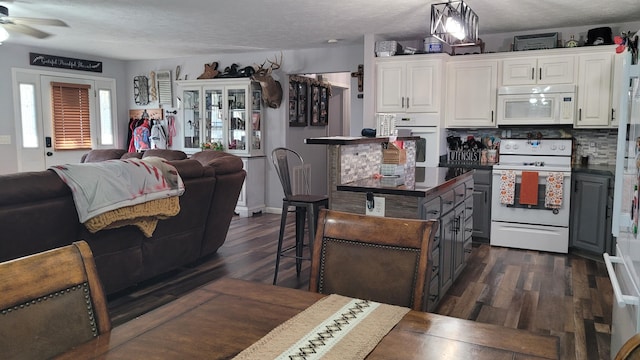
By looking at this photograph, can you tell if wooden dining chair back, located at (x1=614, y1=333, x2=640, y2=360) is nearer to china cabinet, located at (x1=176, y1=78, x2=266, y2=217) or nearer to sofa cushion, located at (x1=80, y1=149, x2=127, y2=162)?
china cabinet, located at (x1=176, y1=78, x2=266, y2=217)

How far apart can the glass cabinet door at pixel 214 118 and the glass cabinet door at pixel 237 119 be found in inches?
5.8

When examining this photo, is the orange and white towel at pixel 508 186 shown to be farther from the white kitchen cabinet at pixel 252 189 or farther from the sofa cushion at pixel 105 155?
the sofa cushion at pixel 105 155

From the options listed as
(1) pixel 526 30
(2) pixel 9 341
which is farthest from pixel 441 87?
(2) pixel 9 341

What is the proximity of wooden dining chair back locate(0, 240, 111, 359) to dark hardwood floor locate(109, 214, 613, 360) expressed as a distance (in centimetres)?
213

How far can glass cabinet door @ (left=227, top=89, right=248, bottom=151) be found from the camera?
725 cm

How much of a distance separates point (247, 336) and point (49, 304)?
50 centimetres

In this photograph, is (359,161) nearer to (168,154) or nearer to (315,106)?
(168,154)

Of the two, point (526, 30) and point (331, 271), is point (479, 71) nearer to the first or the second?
point (526, 30)

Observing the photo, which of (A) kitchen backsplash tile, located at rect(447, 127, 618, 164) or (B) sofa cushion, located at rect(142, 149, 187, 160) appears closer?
(A) kitchen backsplash tile, located at rect(447, 127, 618, 164)

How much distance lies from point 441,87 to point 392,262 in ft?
14.9

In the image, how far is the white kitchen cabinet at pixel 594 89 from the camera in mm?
5160

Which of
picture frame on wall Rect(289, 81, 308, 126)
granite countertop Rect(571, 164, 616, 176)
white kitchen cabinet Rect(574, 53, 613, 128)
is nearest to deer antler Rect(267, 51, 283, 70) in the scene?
picture frame on wall Rect(289, 81, 308, 126)

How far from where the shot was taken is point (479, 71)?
225 inches

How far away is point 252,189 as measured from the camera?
7.18m
